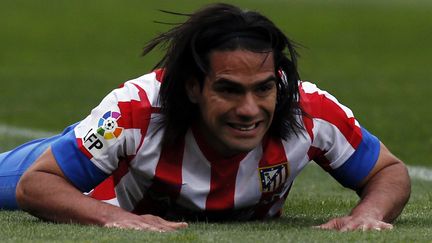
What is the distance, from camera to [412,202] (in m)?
8.27

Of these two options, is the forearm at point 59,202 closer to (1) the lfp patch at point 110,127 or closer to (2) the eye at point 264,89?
(1) the lfp patch at point 110,127

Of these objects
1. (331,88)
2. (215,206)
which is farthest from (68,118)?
(215,206)

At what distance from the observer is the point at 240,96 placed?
20.7ft

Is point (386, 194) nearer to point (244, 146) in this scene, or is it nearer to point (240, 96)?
point (244, 146)

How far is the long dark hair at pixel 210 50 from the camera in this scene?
6.41m

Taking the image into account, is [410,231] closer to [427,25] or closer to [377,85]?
[377,85]

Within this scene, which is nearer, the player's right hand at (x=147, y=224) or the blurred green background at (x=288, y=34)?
the player's right hand at (x=147, y=224)

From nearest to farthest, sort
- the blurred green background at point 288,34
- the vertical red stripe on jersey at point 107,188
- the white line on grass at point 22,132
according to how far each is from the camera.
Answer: the vertical red stripe on jersey at point 107,188 → the white line on grass at point 22,132 → the blurred green background at point 288,34

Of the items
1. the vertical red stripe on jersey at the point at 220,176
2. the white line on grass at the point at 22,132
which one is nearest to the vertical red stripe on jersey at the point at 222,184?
the vertical red stripe on jersey at the point at 220,176

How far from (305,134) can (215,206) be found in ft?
1.81

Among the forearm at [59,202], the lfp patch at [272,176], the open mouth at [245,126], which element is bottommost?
the forearm at [59,202]

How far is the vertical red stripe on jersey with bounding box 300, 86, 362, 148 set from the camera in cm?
681

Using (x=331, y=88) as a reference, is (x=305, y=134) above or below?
above

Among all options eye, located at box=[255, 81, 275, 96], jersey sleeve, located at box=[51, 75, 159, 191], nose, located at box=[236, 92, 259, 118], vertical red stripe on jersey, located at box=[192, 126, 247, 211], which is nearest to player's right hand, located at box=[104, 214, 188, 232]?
jersey sleeve, located at box=[51, 75, 159, 191]
